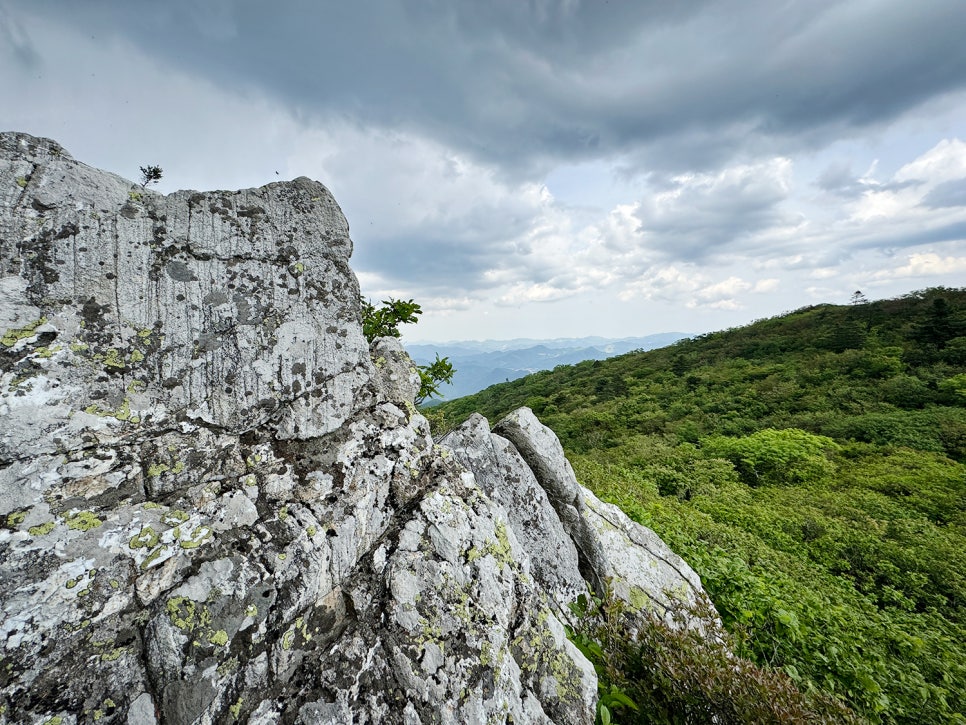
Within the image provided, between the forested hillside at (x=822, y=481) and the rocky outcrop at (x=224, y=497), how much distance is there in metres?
5.22

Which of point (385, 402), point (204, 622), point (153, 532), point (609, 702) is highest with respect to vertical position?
point (385, 402)

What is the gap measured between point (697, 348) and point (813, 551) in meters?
29.3

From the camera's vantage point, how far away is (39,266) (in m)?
3.55

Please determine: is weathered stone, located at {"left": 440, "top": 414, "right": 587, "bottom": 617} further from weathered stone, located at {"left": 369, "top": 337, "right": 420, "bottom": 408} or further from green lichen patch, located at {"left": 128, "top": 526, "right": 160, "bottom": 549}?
green lichen patch, located at {"left": 128, "top": 526, "right": 160, "bottom": 549}

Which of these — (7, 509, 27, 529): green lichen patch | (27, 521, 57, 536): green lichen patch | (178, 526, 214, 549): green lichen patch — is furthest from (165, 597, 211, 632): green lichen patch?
(7, 509, 27, 529): green lichen patch

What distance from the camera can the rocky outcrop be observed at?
2957mm

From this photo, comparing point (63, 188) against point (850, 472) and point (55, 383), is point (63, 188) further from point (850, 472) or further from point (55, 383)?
point (850, 472)

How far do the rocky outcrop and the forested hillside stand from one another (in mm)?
5223

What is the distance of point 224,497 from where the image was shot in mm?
3705

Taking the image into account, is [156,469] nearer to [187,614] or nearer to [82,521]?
[82,521]

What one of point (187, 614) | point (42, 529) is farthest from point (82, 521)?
point (187, 614)

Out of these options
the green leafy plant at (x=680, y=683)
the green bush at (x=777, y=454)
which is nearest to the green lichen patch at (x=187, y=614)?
the green leafy plant at (x=680, y=683)

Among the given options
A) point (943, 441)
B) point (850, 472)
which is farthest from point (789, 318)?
point (850, 472)

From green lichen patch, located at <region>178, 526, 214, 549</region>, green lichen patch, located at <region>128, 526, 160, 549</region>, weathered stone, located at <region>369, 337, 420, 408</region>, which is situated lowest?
green lichen patch, located at <region>178, 526, 214, 549</region>
